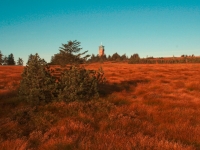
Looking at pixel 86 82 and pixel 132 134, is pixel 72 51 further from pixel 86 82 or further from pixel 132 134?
pixel 132 134

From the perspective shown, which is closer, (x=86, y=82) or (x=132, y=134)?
(x=132, y=134)

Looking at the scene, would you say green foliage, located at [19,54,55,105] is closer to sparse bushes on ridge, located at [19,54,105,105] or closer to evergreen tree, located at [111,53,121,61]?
sparse bushes on ridge, located at [19,54,105,105]

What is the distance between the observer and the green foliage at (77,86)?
941 centimetres

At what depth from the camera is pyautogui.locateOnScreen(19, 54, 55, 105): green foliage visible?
8.95 m

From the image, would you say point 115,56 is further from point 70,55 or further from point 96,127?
point 96,127

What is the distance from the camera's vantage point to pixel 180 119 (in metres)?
7.48

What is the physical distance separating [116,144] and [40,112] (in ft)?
12.7

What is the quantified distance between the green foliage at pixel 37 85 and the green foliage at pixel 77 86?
1.83 feet

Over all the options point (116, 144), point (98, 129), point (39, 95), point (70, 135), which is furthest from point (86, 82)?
point (116, 144)

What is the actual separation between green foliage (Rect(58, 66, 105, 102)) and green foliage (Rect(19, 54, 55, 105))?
0.56 metres

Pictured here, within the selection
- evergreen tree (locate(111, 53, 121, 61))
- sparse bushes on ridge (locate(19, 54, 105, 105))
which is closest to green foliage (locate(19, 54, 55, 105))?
sparse bushes on ridge (locate(19, 54, 105, 105))

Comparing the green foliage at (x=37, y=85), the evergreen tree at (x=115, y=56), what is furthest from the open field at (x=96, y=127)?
the evergreen tree at (x=115, y=56)

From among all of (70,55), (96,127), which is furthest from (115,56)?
(96,127)

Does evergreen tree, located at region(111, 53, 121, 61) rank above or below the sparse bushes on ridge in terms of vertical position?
above
